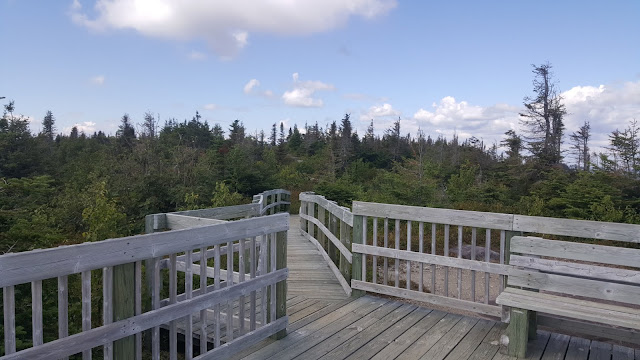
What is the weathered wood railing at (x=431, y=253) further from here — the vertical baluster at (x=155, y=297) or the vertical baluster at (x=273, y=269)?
the vertical baluster at (x=155, y=297)

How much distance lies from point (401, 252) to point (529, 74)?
21643mm

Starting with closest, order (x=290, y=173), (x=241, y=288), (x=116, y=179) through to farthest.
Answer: (x=241, y=288), (x=116, y=179), (x=290, y=173)

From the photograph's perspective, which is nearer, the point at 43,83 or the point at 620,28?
the point at 620,28

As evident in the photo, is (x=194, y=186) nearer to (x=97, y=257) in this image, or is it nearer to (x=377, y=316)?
(x=377, y=316)

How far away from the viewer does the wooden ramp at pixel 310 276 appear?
18.4 feet

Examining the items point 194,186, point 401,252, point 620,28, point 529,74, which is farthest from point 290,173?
point 401,252

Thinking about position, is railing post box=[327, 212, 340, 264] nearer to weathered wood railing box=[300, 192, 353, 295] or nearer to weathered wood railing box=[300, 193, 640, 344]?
weathered wood railing box=[300, 192, 353, 295]

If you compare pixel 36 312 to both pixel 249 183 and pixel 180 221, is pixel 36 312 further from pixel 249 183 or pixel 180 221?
pixel 249 183

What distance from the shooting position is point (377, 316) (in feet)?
15.2

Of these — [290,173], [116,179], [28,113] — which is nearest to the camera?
[116,179]

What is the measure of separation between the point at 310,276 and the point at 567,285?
371cm

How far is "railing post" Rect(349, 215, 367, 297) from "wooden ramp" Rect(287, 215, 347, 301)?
255 millimetres

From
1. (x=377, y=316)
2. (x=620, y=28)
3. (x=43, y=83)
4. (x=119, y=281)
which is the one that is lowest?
(x=377, y=316)

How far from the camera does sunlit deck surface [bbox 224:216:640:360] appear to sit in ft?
12.2
